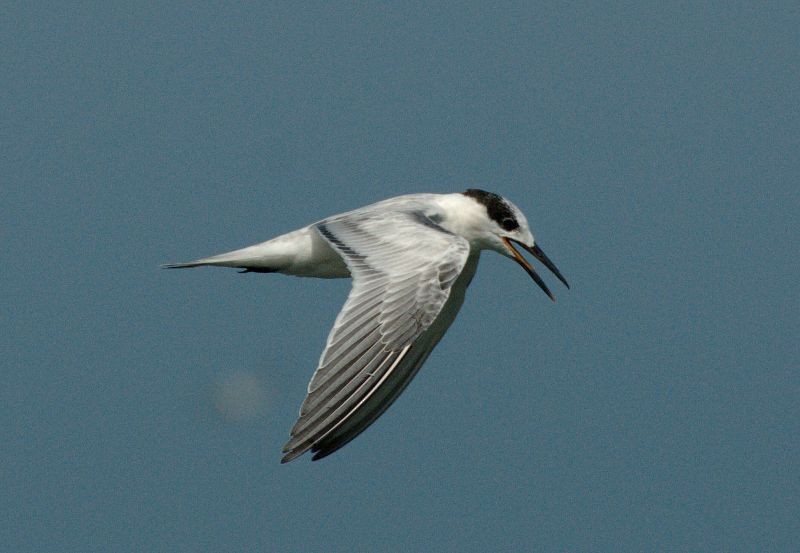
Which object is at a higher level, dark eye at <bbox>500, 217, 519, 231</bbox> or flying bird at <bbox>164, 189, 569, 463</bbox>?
dark eye at <bbox>500, 217, 519, 231</bbox>

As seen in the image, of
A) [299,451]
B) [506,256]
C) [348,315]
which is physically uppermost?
[506,256]

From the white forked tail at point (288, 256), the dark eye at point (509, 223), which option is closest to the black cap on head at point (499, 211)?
the dark eye at point (509, 223)

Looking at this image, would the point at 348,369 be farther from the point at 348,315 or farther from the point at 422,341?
the point at 422,341

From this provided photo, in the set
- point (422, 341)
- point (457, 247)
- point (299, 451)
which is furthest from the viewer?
point (422, 341)

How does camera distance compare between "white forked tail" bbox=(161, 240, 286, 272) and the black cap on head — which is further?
the black cap on head

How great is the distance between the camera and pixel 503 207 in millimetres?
11719

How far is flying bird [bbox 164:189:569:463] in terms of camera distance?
347 inches

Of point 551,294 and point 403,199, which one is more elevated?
point 403,199

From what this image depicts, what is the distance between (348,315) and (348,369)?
0.40 metres

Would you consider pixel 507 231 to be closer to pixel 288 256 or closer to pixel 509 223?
pixel 509 223

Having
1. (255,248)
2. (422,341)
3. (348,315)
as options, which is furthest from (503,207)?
(348,315)

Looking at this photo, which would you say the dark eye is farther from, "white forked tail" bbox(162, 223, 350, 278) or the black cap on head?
"white forked tail" bbox(162, 223, 350, 278)

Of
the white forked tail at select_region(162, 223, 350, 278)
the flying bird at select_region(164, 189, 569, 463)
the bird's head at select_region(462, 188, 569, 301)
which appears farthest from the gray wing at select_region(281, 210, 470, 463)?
the bird's head at select_region(462, 188, 569, 301)

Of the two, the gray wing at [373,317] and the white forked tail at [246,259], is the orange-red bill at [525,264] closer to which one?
the gray wing at [373,317]
